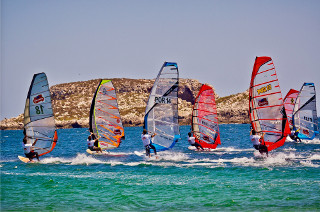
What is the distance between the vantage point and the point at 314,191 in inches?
728

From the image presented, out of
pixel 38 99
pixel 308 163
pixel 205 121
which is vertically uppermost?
pixel 38 99

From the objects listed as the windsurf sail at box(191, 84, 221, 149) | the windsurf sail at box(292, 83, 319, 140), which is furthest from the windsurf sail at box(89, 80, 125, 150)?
the windsurf sail at box(292, 83, 319, 140)

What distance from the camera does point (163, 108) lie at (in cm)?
2969

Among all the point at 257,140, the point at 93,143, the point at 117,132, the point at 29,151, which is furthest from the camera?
the point at 117,132

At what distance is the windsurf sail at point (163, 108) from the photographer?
2945cm

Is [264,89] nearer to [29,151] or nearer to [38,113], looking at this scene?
[38,113]

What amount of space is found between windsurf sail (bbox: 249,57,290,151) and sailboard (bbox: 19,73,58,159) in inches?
513

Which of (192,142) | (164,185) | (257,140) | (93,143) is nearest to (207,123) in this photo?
(192,142)

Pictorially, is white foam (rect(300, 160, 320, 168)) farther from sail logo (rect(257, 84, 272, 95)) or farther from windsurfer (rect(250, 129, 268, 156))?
sail logo (rect(257, 84, 272, 95))

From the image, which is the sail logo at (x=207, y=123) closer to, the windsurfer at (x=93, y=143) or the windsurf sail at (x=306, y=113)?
the windsurfer at (x=93, y=143)

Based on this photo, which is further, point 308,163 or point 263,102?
point 263,102

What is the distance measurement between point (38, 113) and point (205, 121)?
13.8 meters

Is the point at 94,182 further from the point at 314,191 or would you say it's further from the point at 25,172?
the point at 314,191

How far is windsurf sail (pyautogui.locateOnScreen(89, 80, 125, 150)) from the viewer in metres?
32.9
